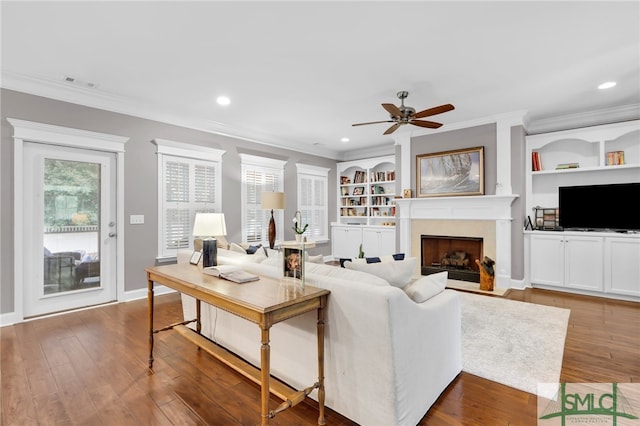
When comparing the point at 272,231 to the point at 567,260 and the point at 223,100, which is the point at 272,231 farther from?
the point at 567,260

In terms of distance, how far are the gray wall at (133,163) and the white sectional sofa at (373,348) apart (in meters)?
2.96

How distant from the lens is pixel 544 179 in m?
5.08

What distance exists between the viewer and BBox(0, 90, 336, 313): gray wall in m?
3.35

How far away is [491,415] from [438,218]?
12.8 ft

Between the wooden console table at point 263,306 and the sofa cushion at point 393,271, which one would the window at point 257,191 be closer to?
the wooden console table at point 263,306

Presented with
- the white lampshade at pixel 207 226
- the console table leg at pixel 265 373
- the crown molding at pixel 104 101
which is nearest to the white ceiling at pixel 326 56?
the crown molding at pixel 104 101

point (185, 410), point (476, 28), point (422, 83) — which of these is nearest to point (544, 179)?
point (422, 83)

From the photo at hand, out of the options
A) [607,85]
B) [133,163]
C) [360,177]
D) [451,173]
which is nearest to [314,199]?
[360,177]

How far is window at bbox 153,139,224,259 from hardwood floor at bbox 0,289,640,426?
1.52 meters

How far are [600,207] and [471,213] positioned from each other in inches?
66.8

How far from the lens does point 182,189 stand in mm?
4766

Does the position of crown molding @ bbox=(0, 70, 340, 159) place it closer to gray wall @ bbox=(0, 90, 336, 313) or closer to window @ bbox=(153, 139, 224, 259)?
gray wall @ bbox=(0, 90, 336, 313)

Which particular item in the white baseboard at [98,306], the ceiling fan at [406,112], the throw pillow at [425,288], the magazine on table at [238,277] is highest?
the ceiling fan at [406,112]

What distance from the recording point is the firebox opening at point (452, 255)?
526 cm
